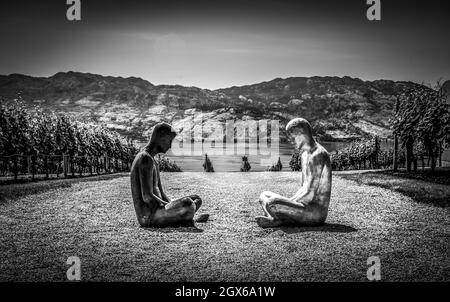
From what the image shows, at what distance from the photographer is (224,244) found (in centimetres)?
1017

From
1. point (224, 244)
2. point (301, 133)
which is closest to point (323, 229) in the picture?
point (301, 133)

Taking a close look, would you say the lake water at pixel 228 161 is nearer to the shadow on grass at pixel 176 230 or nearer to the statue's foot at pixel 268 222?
the shadow on grass at pixel 176 230

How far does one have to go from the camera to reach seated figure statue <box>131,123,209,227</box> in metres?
11.5

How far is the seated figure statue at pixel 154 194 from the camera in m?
11.5

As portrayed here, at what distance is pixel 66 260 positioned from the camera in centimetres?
877

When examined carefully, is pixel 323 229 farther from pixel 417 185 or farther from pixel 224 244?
pixel 417 185

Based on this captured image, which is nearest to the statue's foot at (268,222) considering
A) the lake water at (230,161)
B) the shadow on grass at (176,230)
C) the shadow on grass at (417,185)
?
the shadow on grass at (176,230)

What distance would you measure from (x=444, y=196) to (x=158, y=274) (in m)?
15.1

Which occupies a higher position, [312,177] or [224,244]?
[312,177]

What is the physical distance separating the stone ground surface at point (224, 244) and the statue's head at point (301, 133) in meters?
2.50

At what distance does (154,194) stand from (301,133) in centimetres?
478
